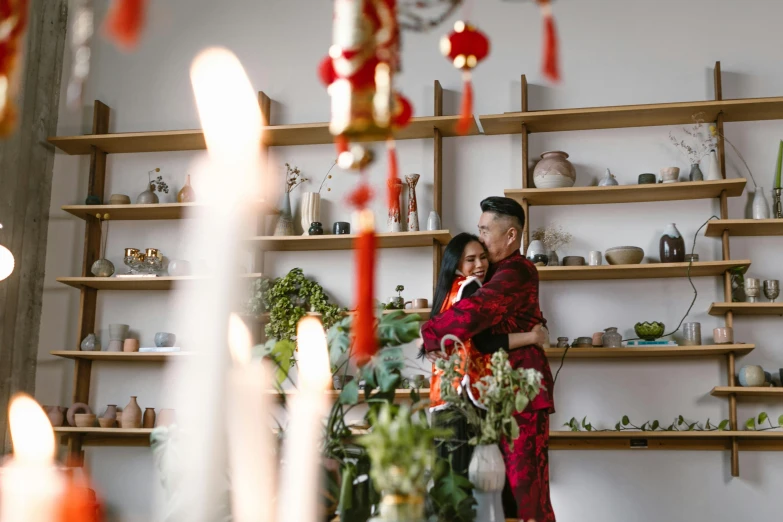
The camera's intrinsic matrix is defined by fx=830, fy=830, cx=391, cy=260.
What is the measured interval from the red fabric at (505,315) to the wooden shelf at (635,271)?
1.06 metres

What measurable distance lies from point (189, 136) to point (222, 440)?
4.37 m

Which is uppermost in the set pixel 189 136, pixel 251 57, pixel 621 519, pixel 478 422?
pixel 251 57

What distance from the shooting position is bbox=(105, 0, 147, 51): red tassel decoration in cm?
101

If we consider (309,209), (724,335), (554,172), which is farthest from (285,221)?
(724,335)

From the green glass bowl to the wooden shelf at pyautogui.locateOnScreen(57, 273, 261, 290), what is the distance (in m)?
2.03

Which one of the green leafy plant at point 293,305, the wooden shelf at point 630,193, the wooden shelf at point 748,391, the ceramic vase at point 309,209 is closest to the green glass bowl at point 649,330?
the wooden shelf at point 748,391

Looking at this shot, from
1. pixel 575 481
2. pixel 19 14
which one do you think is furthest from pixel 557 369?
pixel 19 14

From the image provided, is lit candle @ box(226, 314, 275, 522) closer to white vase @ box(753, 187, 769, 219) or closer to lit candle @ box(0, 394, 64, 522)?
lit candle @ box(0, 394, 64, 522)

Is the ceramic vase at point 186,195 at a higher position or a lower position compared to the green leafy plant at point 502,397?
higher

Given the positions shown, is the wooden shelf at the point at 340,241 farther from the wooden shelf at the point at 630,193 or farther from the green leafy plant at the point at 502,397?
the green leafy plant at the point at 502,397

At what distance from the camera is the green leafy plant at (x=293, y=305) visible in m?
4.43

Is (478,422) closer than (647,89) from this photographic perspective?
Yes

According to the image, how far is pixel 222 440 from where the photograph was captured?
0.64 metres

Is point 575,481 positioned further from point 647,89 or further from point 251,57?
point 251,57
